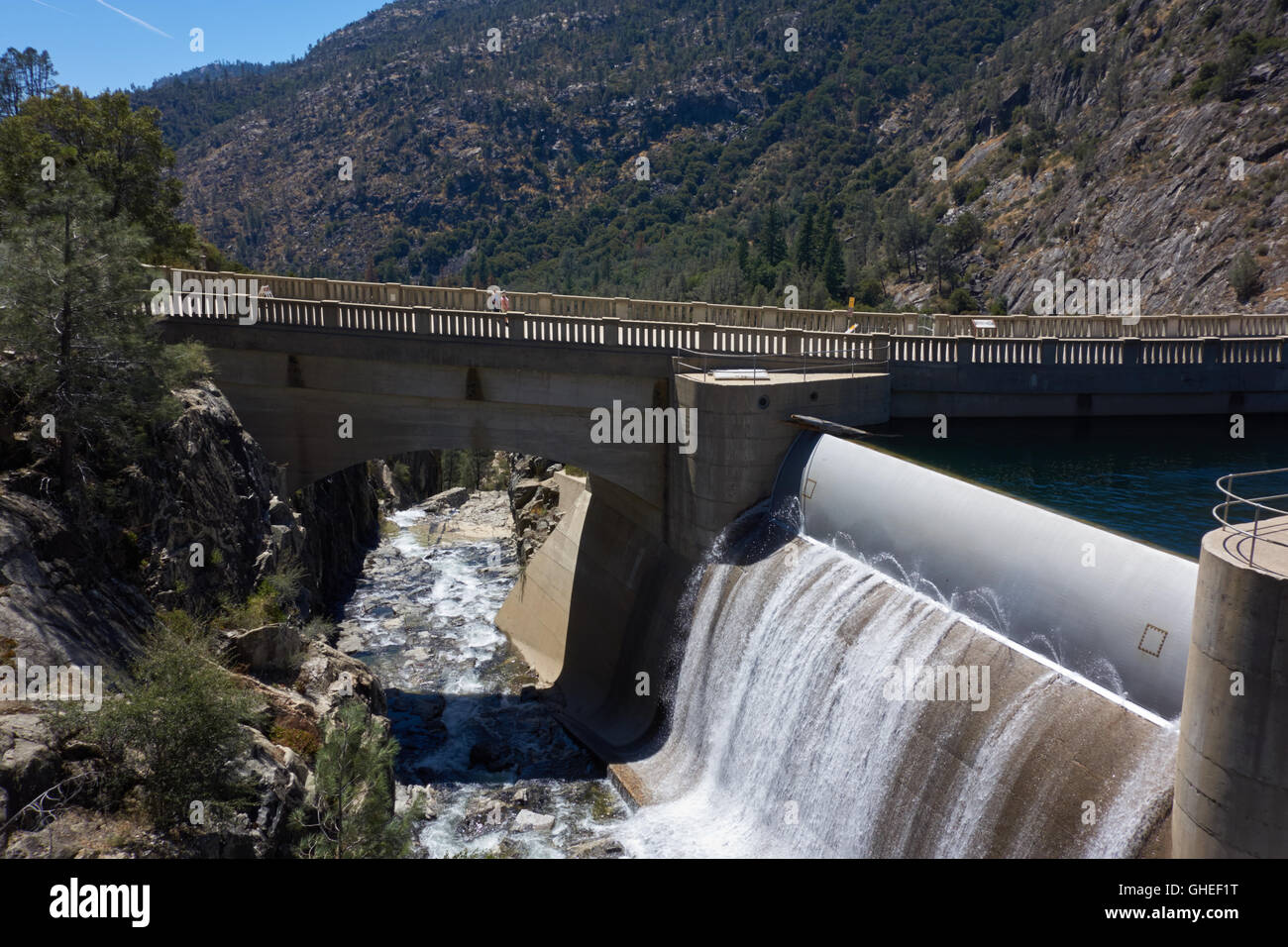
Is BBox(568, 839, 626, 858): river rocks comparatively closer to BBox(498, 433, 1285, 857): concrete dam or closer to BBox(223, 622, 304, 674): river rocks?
BBox(498, 433, 1285, 857): concrete dam

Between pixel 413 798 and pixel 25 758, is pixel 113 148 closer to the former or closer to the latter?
pixel 413 798

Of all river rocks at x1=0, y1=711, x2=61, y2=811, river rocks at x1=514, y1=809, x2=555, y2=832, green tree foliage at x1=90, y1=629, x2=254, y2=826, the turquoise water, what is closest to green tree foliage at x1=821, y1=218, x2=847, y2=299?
the turquoise water

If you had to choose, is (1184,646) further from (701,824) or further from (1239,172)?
(1239,172)

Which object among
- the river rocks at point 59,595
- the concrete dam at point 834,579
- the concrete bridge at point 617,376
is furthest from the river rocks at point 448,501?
the river rocks at point 59,595

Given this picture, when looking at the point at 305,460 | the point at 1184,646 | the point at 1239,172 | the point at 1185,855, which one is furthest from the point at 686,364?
the point at 1239,172

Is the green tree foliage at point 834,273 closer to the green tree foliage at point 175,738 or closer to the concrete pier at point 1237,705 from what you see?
the green tree foliage at point 175,738

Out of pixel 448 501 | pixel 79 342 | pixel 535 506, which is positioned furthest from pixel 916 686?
pixel 448 501
